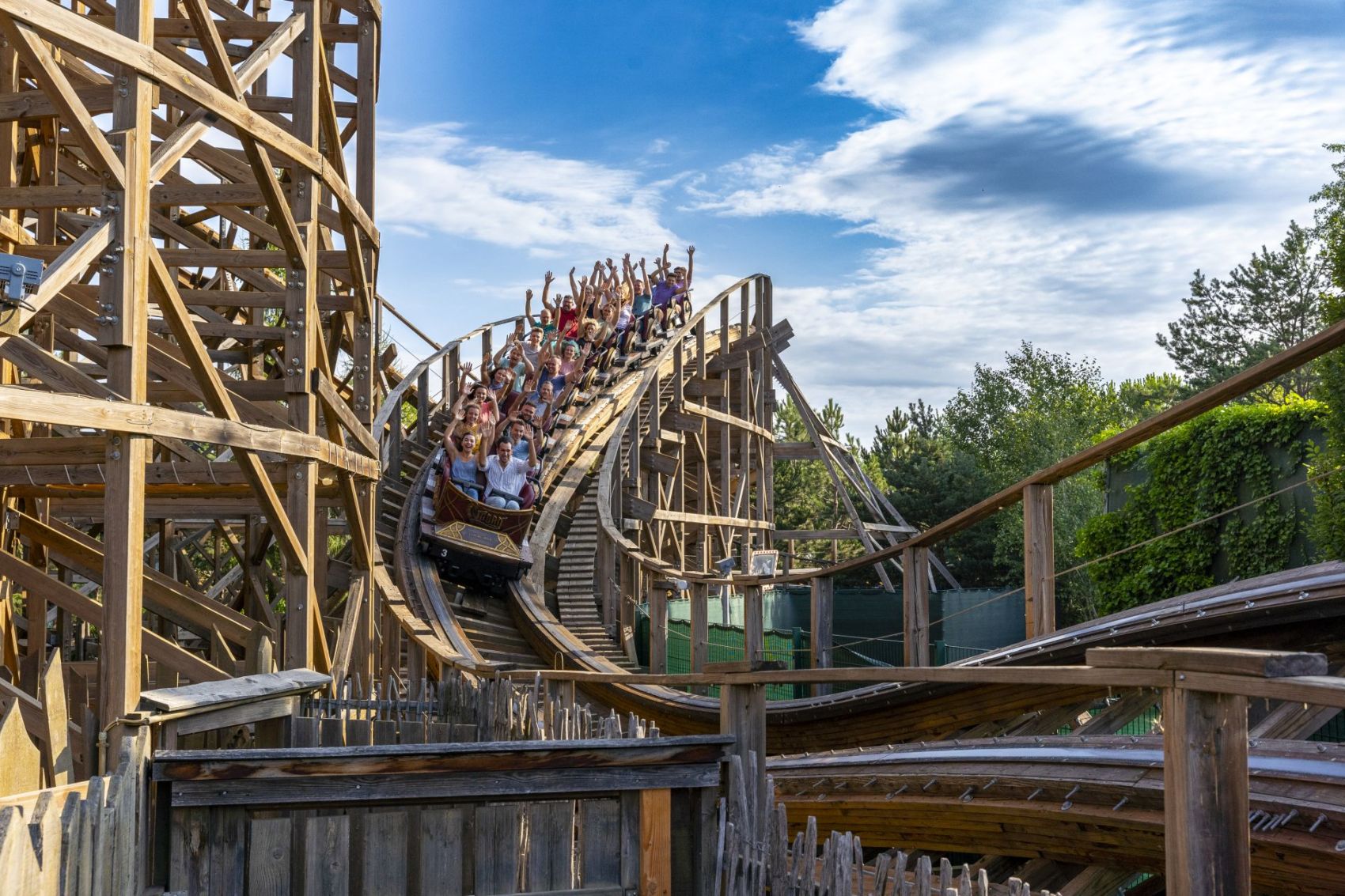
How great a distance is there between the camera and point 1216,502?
42.4ft

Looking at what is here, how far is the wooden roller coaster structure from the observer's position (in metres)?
5.21

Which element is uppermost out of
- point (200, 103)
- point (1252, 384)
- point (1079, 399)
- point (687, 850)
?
point (1079, 399)

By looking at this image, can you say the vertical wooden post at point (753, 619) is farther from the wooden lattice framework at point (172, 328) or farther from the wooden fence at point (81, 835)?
the wooden fence at point (81, 835)

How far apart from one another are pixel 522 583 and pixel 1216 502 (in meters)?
7.55

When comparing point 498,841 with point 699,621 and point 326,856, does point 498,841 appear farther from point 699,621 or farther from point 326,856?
point 699,621

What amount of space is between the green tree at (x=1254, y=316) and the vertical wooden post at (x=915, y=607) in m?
33.1

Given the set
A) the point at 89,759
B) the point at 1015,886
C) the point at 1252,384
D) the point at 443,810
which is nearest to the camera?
the point at 1015,886

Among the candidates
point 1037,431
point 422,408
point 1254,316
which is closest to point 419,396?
point 422,408

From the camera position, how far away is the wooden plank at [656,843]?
379 centimetres

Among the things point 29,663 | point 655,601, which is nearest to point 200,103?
point 29,663

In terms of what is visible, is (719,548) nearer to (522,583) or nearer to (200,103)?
(522,583)

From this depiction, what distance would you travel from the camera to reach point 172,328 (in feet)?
21.4

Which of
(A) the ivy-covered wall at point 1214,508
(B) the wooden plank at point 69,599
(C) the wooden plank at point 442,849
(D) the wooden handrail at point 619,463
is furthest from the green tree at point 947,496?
(C) the wooden plank at point 442,849

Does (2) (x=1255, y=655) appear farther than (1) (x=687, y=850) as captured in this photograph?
No
